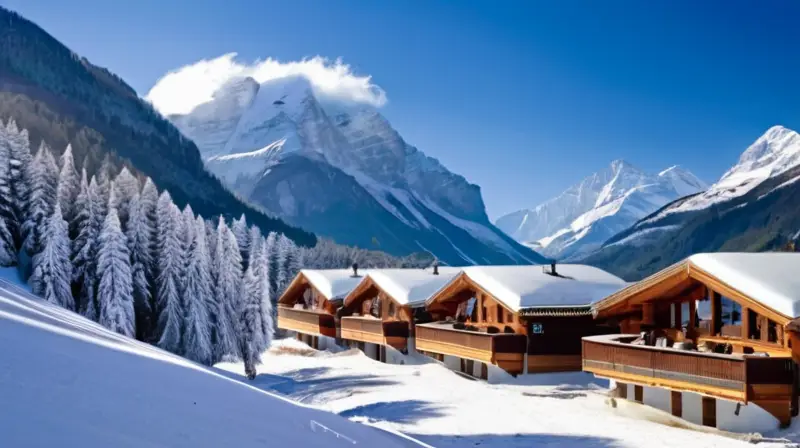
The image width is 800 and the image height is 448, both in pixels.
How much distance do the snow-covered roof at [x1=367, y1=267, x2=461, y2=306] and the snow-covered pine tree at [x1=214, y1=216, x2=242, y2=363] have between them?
9.96 metres

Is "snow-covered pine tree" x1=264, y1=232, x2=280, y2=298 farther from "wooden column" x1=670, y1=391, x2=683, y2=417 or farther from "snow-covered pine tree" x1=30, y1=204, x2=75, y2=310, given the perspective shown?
"wooden column" x1=670, y1=391, x2=683, y2=417

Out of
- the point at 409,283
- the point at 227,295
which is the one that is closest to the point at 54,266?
the point at 227,295

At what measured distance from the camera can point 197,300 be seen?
44.2 metres

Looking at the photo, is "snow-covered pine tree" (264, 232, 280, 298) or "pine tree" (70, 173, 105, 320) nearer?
"pine tree" (70, 173, 105, 320)

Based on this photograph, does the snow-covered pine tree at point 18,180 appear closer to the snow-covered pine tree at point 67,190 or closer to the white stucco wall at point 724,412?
the snow-covered pine tree at point 67,190

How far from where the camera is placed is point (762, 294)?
787 inches

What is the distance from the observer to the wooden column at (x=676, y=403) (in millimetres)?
22047

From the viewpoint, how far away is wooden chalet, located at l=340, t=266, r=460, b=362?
137 feet

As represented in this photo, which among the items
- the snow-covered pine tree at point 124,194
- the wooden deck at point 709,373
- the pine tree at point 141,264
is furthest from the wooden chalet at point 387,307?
the wooden deck at point 709,373

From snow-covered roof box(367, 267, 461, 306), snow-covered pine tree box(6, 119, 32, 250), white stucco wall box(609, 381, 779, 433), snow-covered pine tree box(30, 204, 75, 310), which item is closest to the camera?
white stucco wall box(609, 381, 779, 433)

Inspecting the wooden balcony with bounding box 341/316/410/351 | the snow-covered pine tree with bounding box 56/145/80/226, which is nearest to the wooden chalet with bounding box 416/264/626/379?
the wooden balcony with bounding box 341/316/410/351

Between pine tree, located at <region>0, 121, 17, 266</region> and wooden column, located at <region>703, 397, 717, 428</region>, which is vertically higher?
pine tree, located at <region>0, 121, 17, 266</region>

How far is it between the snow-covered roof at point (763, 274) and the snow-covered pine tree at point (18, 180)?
107 ft

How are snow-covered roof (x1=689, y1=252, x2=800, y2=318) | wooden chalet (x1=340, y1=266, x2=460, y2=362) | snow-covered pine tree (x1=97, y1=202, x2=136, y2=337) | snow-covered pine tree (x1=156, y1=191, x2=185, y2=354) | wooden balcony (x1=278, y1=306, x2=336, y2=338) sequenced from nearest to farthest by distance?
snow-covered roof (x1=689, y1=252, x2=800, y2=318) → snow-covered pine tree (x1=97, y1=202, x2=136, y2=337) → wooden chalet (x1=340, y1=266, x2=460, y2=362) → snow-covered pine tree (x1=156, y1=191, x2=185, y2=354) → wooden balcony (x1=278, y1=306, x2=336, y2=338)
